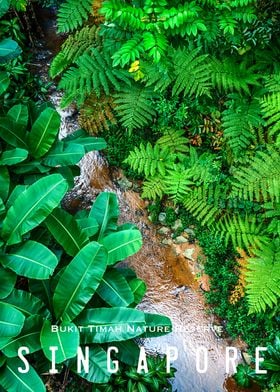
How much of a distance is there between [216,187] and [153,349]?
184cm

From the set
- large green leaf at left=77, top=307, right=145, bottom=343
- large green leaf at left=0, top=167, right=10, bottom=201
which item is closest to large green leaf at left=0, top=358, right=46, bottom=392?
large green leaf at left=77, top=307, right=145, bottom=343

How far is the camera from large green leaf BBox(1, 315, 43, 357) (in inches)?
140

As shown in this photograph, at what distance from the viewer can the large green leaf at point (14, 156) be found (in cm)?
435

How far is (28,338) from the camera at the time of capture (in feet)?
12.1

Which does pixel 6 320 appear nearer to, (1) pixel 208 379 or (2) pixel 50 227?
(2) pixel 50 227

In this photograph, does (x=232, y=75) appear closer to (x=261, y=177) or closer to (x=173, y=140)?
(x=173, y=140)

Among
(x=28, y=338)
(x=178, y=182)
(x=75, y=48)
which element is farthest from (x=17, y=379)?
(x=75, y=48)

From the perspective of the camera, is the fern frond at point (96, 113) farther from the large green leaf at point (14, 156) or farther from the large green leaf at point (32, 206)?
the large green leaf at point (32, 206)

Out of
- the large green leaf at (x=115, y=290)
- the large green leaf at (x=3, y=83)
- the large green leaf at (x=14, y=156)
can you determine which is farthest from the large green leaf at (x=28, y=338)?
the large green leaf at (x=3, y=83)

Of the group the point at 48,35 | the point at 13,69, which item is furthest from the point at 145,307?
the point at 48,35

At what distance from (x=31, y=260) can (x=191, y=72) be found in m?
2.66

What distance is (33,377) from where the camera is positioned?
11.6ft

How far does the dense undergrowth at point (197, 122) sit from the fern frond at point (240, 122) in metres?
0.01

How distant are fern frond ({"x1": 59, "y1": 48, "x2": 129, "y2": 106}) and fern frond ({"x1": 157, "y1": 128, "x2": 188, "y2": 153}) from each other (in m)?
0.77
